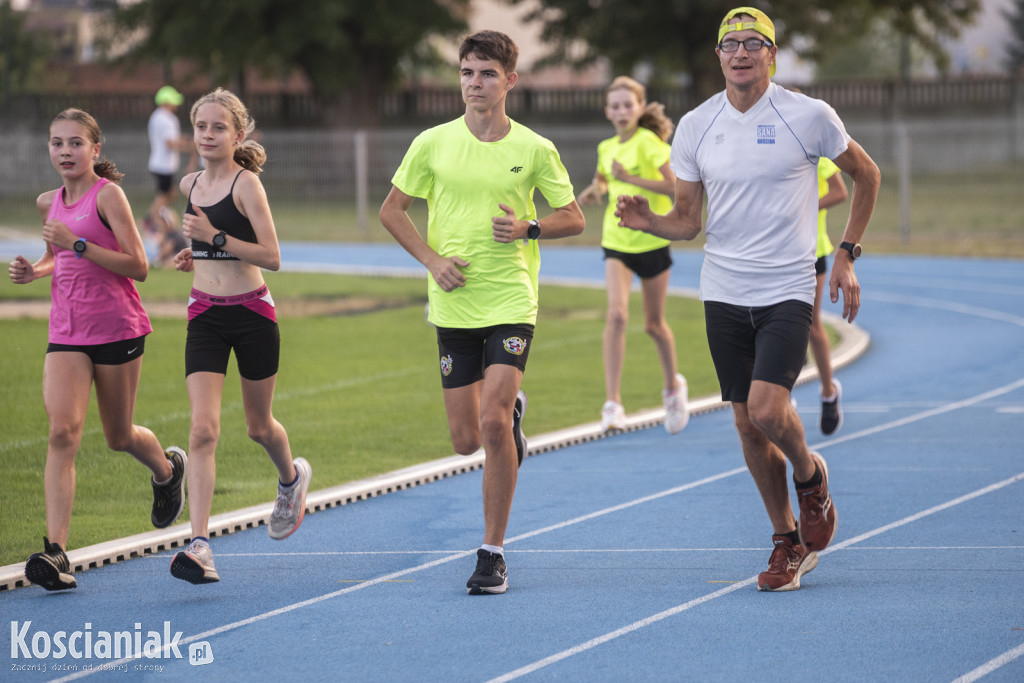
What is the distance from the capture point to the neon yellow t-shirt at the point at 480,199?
19.3 feet

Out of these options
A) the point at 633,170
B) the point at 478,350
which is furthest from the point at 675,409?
the point at 478,350

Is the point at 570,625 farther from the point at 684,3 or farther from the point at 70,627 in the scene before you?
the point at 684,3

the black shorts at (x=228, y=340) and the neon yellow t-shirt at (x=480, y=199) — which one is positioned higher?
the neon yellow t-shirt at (x=480, y=199)

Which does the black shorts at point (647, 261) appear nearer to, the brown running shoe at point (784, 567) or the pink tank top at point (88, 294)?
the brown running shoe at point (784, 567)

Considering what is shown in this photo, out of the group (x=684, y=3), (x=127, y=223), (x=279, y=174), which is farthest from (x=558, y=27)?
(x=127, y=223)

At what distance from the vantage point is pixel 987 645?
4.95m

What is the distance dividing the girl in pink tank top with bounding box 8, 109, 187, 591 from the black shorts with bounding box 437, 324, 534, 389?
4.44 ft

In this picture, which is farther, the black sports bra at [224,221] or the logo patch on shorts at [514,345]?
the black sports bra at [224,221]

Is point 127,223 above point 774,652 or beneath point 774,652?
above

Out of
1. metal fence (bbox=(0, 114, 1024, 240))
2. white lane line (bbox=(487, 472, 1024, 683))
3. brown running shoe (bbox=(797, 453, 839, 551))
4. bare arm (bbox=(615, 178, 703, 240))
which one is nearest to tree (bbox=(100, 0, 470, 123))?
metal fence (bbox=(0, 114, 1024, 240))

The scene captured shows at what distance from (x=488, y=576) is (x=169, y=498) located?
71.1 inches

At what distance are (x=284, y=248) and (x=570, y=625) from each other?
22.0 metres

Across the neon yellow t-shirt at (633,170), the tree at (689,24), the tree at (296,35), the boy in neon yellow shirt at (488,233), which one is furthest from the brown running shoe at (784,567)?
the tree at (689,24)

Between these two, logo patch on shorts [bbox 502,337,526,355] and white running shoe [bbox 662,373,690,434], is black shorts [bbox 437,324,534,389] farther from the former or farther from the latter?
white running shoe [bbox 662,373,690,434]
